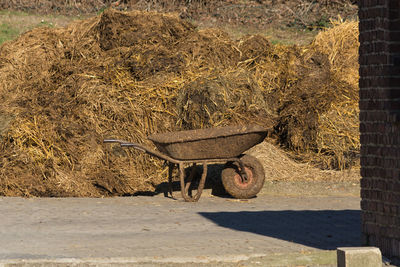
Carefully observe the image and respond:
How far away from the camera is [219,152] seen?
9.38 meters

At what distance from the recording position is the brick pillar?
573 cm

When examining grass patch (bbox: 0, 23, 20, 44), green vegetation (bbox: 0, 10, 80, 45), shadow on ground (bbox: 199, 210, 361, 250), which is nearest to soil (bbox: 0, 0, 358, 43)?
green vegetation (bbox: 0, 10, 80, 45)

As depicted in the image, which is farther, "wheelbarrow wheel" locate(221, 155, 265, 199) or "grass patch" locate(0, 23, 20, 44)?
"grass patch" locate(0, 23, 20, 44)

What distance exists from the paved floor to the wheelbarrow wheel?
0.15m

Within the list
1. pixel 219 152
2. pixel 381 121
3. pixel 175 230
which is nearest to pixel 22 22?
pixel 219 152

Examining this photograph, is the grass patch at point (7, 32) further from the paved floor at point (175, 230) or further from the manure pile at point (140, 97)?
the paved floor at point (175, 230)

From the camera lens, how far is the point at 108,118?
36.3 feet

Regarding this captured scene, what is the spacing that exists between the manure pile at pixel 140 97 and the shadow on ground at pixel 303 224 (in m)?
2.80

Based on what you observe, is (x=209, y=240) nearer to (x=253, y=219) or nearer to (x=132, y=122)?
(x=253, y=219)

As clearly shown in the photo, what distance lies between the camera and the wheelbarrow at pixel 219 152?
9.21 metres

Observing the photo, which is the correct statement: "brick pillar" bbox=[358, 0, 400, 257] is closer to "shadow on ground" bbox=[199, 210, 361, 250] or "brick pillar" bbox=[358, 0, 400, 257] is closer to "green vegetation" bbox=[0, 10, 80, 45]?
"shadow on ground" bbox=[199, 210, 361, 250]

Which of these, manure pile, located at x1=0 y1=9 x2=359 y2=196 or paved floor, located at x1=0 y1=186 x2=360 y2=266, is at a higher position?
manure pile, located at x1=0 y1=9 x2=359 y2=196

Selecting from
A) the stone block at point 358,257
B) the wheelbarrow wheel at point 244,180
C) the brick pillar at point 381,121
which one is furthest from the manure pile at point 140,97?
the stone block at point 358,257

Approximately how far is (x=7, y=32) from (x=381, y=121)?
16110 mm
